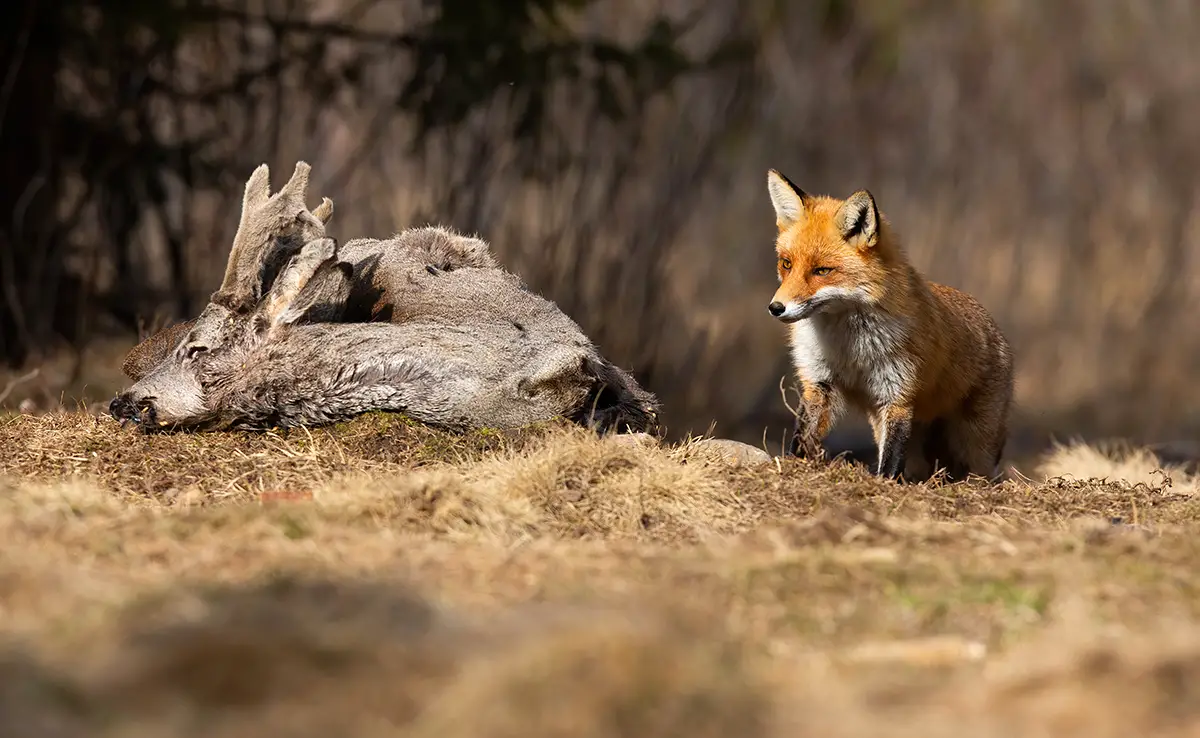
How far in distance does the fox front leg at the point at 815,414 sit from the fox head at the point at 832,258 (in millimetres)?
511

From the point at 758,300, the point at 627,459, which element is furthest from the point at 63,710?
the point at 758,300

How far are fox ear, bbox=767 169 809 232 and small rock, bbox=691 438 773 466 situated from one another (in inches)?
48.0

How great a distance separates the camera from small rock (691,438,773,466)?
663 cm

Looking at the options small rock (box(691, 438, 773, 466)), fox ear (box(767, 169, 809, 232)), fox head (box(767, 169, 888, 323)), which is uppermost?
fox ear (box(767, 169, 809, 232))

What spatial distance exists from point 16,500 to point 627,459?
251 cm

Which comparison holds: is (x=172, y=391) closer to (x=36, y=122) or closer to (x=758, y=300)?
(x=36, y=122)

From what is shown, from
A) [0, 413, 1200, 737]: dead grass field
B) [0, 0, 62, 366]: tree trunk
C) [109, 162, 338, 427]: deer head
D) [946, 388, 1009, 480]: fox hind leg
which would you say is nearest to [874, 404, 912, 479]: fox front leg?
[0, 413, 1200, 737]: dead grass field

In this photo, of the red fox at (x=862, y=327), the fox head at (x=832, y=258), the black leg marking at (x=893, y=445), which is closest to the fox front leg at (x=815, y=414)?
the red fox at (x=862, y=327)

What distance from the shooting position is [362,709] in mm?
2932

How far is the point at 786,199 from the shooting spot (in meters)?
7.24

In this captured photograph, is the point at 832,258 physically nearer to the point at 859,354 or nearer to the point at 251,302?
the point at 859,354

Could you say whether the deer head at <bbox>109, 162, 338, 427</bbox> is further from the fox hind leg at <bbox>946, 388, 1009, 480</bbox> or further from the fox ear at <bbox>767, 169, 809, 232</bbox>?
the fox hind leg at <bbox>946, 388, 1009, 480</bbox>

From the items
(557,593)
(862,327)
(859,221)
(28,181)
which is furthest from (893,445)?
(28,181)

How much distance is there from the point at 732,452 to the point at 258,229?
2.80m
